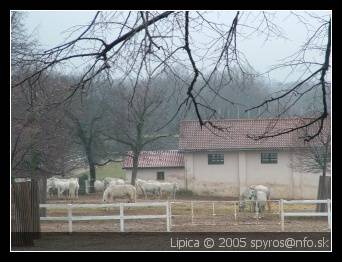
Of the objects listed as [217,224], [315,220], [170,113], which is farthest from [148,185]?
[170,113]

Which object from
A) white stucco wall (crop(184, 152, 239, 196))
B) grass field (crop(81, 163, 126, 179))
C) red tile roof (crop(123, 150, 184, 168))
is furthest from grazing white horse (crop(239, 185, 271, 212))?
grass field (crop(81, 163, 126, 179))

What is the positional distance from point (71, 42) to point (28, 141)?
4.58 m

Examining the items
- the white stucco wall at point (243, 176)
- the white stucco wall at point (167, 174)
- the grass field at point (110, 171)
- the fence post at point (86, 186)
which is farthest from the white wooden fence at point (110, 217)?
the white stucco wall at point (243, 176)

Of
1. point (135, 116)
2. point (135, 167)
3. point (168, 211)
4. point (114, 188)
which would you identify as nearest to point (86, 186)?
point (114, 188)

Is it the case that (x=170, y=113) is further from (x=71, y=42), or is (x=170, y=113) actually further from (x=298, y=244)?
(x=298, y=244)

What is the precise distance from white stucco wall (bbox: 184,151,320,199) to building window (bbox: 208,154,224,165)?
54mm

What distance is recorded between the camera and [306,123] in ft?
18.6

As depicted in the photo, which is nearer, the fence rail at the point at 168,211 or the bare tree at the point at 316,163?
the bare tree at the point at 316,163

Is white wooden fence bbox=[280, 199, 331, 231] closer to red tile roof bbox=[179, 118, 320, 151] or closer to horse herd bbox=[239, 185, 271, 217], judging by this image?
horse herd bbox=[239, 185, 271, 217]

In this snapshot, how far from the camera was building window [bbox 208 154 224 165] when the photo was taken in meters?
8.77

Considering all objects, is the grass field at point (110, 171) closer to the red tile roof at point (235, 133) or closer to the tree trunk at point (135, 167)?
the tree trunk at point (135, 167)

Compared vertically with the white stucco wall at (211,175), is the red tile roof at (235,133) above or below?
above

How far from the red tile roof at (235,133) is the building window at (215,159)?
0.19 meters

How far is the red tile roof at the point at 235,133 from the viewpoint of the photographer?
18.9 ft
